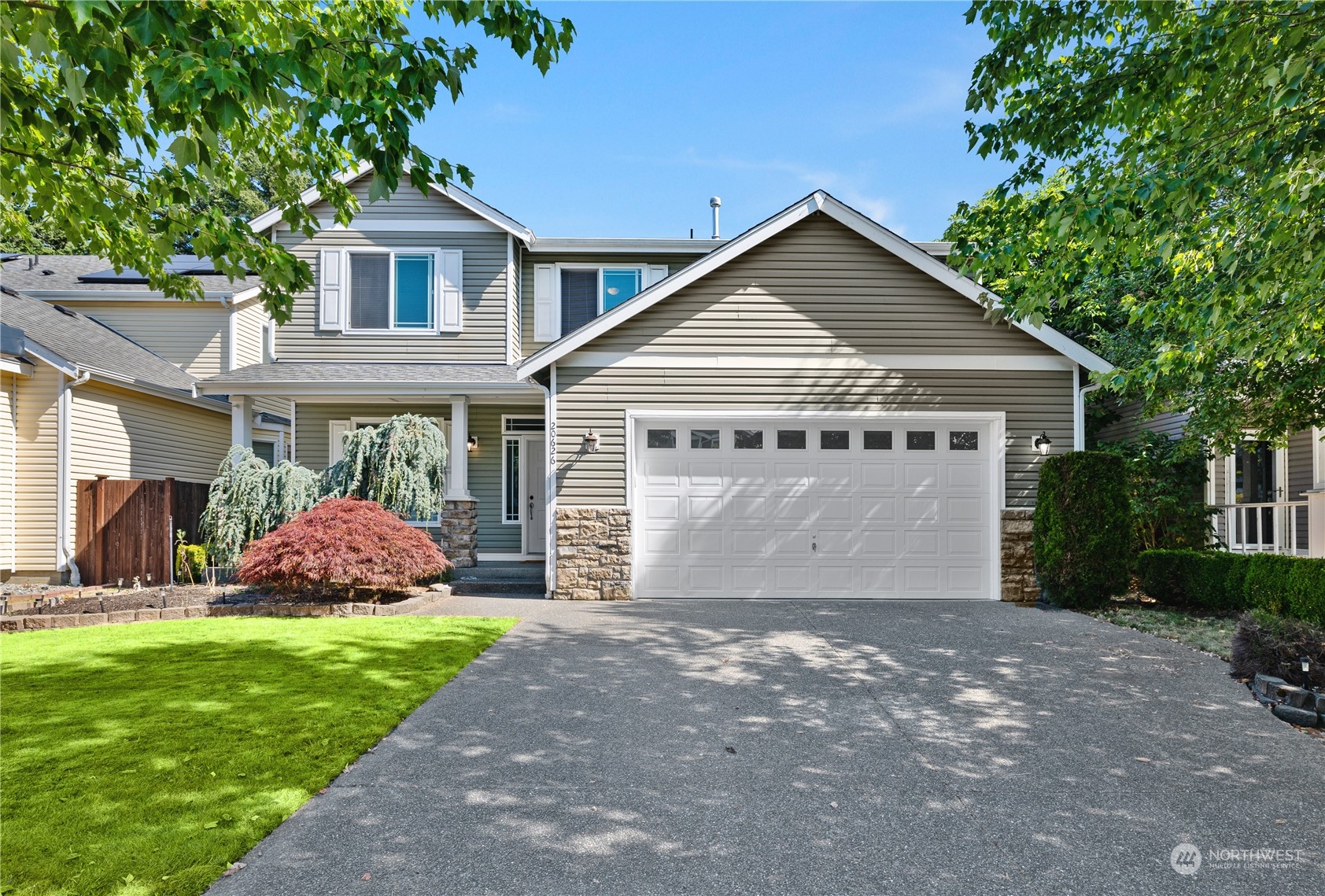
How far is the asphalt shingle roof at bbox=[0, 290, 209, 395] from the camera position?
40.7 ft

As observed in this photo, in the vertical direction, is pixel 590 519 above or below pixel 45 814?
above

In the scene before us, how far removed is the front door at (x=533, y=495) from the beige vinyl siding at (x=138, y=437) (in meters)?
6.98

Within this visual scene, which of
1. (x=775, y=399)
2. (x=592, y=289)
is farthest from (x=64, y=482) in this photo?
(x=775, y=399)

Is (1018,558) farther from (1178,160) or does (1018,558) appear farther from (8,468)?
(8,468)

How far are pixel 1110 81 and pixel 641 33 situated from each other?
5169mm

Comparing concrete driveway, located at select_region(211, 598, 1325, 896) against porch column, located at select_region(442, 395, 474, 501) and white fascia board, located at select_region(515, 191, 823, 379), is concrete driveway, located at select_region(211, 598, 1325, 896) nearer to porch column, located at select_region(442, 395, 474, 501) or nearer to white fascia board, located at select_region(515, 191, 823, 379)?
white fascia board, located at select_region(515, 191, 823, 379)

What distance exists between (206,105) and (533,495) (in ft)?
32.7

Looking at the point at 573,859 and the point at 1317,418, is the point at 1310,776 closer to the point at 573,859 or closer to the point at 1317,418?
the point at 573,859

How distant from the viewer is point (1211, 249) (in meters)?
6.88

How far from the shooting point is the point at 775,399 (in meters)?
10.3

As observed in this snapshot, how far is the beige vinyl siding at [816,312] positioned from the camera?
1029cm

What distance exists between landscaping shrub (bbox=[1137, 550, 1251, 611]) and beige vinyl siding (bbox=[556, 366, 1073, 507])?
86.3 inches

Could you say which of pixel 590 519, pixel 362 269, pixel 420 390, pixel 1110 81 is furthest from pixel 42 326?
pixel 1110 81

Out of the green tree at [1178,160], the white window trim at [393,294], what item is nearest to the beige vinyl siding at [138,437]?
the white window trim at [393,294]
